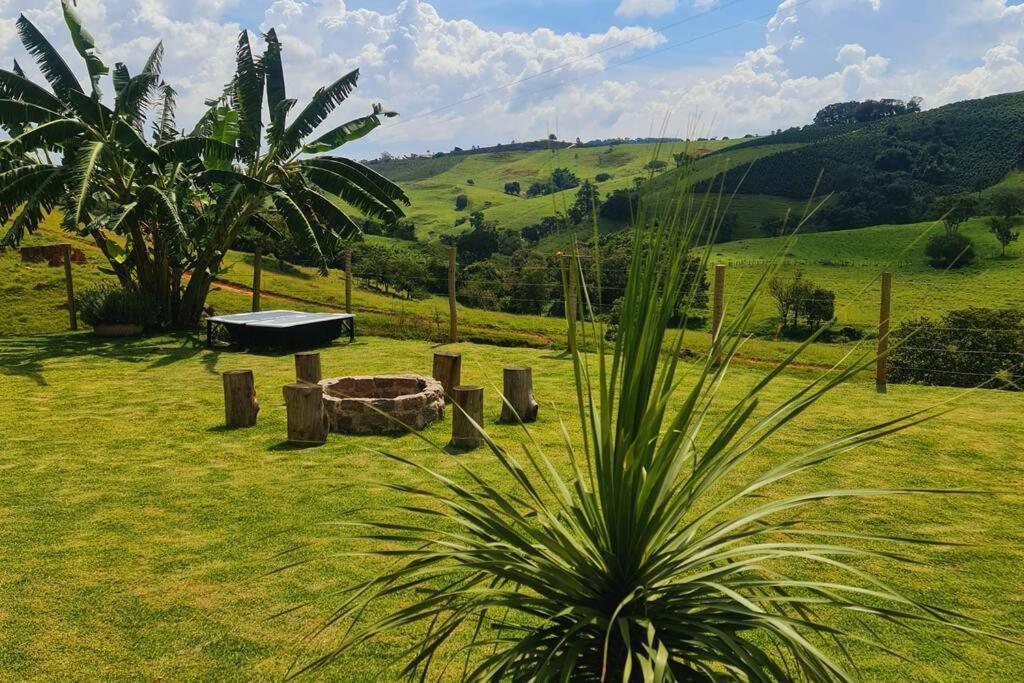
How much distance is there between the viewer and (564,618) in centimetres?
222

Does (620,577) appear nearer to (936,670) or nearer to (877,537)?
(877,537)

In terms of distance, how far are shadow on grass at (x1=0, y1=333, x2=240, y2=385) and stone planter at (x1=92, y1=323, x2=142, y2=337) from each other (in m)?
0.16

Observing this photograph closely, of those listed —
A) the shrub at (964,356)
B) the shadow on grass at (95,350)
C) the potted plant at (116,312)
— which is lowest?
the shrub at (964,356)

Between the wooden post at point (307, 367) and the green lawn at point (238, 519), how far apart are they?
490 millimetres

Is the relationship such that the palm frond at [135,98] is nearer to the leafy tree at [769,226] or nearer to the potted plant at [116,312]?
the potted plant at [116,312]

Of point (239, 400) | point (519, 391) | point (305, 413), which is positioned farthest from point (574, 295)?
point (239, 400)

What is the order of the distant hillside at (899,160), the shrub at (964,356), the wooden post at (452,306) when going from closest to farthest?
the shrub at (964,356)
the wooden post at (452,306)
the distant hillside at (899,160)

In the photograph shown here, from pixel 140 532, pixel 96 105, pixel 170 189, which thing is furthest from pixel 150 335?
pixel 140 532

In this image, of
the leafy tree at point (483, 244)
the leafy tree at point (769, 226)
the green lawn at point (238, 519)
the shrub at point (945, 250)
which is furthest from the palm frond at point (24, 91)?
the leafy tree at point (769, 226)

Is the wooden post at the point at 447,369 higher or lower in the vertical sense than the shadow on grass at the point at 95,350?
higher

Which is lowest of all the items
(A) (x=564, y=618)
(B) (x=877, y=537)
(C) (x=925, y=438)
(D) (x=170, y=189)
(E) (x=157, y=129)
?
(C) (x=925, y=438)

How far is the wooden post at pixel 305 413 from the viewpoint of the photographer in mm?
7090

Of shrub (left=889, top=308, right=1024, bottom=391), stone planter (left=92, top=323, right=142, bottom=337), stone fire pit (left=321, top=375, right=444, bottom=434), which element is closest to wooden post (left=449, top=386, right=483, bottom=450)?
stone fire pit (left=321, top=375, right=444, bottom=434)

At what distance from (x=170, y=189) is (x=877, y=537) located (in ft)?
47.5
